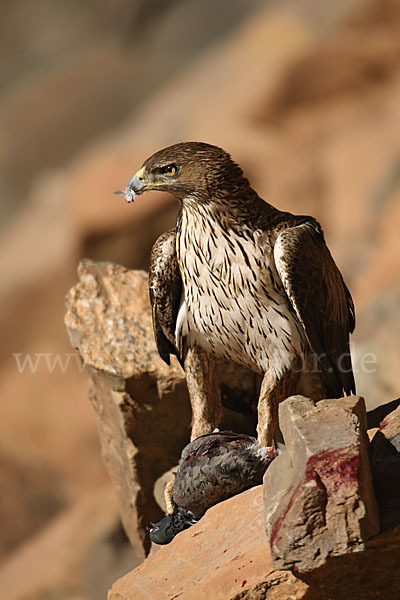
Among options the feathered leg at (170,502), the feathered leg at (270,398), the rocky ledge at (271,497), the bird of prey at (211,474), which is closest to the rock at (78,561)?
the rocky ledge at (271,497)

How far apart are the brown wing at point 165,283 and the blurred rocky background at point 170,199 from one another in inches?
184

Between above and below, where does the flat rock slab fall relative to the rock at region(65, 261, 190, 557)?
below

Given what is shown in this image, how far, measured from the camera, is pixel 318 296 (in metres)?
3.69

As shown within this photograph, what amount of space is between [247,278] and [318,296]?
0.36m

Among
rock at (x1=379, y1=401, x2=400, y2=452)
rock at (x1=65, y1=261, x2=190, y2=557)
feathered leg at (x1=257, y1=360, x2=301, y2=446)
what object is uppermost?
rock at (x1=65, y1=261, x2=190, y2=557)

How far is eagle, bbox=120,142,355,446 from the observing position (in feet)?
11.8

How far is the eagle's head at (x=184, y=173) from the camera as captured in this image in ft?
11.8

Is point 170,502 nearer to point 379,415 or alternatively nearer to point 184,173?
point 379,415

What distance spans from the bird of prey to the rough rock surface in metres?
0.77

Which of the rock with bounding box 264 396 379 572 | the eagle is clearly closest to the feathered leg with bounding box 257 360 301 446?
the eagle

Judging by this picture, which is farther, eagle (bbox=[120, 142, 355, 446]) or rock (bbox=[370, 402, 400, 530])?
eagle (bbox=[120, 142, 355, 446])

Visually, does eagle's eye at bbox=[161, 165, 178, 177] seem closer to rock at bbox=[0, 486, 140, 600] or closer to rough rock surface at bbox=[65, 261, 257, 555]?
rough rock surface at bbox=[65, 261, 257, 555]

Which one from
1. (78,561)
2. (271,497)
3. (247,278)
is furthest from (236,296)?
(78,561)

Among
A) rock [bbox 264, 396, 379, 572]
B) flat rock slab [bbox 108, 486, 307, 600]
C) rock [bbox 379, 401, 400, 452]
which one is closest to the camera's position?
Result: rock [bbox 264, 396, 379, 572]
